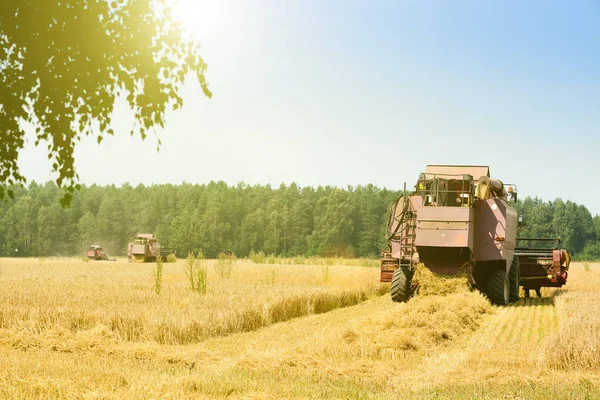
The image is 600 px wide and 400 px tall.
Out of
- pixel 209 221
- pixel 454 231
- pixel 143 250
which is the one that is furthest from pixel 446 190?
pixel 209 221

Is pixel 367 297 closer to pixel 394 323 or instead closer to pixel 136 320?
pixel 394 323

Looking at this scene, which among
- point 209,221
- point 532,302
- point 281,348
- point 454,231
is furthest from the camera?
point 209,221

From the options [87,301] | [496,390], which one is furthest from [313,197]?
[496,390]

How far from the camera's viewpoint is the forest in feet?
281

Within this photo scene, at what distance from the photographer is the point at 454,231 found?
53.8ft

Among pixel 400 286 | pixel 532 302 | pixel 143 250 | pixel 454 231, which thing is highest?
pixel 454 231

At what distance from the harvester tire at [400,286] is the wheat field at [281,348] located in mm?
861

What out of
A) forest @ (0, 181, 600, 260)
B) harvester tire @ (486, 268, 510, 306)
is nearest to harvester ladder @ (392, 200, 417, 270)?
harvester tire @ (486, 268, 510, 306)

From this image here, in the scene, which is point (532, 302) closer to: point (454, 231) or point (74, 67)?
point (454, 231)

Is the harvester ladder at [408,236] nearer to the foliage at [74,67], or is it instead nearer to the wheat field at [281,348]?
the wheat field at [281,348]

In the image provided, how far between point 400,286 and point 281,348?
306 inches

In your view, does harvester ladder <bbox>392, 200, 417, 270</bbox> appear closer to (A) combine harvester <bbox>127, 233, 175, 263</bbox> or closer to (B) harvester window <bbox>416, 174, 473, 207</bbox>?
(B) harvester window <bbox>416, 174, 473, 207</bbox>

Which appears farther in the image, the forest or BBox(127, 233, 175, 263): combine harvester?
the forest

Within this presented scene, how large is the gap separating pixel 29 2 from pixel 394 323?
8.44m
